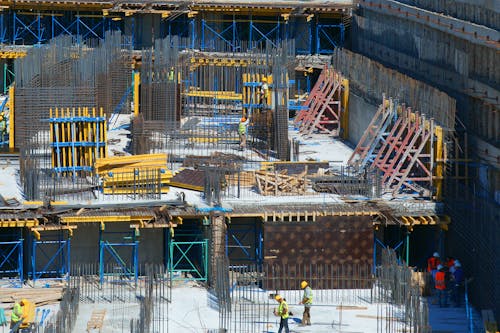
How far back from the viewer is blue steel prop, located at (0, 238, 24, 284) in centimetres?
5006

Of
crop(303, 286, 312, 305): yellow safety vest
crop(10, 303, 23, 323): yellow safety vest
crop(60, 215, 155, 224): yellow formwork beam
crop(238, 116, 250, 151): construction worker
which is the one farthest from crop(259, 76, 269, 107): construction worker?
crop(10, 303, 23, 323): yellow safety vest

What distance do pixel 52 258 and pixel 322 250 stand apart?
781cm

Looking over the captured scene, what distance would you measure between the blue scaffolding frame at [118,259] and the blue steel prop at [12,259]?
2.28 m

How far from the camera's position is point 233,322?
4656 cm

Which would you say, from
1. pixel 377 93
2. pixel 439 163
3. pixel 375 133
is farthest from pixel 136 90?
pixel 439 163

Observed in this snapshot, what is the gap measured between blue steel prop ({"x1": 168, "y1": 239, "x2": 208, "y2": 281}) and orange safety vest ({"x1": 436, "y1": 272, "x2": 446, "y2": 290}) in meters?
6.74

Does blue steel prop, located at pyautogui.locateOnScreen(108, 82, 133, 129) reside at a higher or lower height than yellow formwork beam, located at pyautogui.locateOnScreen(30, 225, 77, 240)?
higher

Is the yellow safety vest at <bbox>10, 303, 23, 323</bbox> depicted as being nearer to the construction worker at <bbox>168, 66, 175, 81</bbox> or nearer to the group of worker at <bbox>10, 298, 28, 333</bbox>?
the group of worker at <bbox>10, 298, 28, 333</bbox>

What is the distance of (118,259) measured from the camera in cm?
5084

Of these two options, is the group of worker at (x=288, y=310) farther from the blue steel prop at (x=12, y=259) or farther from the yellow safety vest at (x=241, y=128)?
the yellow safety vest at (x=241, y=128)

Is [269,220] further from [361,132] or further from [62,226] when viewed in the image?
[361,132]

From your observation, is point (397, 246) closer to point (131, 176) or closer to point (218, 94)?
point (131, 176)

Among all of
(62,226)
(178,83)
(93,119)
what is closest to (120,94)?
(178,83)

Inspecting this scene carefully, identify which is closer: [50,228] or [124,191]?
[50,228]
